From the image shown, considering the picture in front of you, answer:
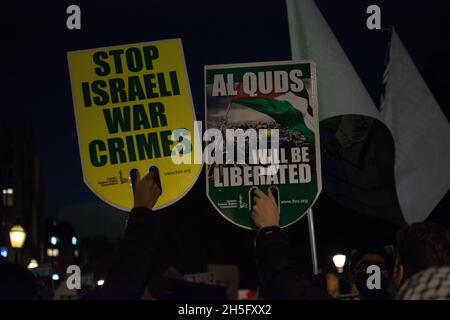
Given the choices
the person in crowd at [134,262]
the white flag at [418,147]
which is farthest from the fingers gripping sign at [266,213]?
the white flag at [418,147]

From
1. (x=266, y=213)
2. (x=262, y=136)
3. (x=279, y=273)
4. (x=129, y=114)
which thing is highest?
(x=129, y=114)

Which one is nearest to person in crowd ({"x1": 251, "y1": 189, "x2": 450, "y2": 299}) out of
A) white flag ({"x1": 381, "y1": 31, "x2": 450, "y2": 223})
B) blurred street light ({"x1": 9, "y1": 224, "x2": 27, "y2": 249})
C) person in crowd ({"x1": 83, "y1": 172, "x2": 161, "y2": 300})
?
person in crowd ({"x1": 83, "y1": 172, "x2": 161, "y2": 300})

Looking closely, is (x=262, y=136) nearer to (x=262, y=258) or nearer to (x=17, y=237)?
(x=262, y=258)

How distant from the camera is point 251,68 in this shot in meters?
4.70

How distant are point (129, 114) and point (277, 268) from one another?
5.70 feet

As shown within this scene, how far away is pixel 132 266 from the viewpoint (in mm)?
3051

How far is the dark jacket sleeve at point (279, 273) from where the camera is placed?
2.93 metres

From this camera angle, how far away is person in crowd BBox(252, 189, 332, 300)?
2.94m

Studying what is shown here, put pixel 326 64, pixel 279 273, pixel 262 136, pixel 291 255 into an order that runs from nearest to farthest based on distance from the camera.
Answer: pixel 279 273, pixel 291 255, pixel 262 136, pixel 326 64

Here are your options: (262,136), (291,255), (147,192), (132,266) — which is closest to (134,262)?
(132,266)

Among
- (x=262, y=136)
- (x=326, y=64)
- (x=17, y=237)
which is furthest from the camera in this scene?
(x=17, y=237)

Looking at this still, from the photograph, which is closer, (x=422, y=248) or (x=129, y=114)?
(x=422, y=248)

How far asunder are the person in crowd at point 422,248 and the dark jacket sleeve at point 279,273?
54 cm

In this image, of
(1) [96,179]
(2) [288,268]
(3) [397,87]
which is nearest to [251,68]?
(1) [96,179]
